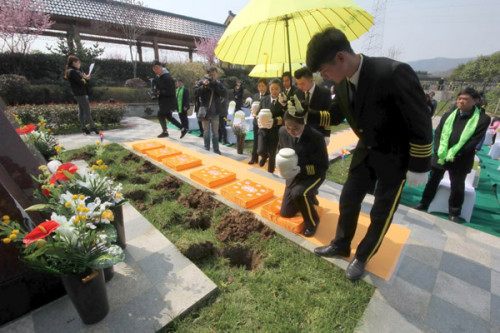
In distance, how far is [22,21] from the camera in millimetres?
13906

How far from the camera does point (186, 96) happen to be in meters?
7.63

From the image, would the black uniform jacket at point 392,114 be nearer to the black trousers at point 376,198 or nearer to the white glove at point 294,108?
the black trousers at point 376,198

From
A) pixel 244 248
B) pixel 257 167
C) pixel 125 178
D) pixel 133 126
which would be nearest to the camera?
pixel 244 248

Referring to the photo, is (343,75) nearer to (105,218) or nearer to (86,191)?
(105,218)

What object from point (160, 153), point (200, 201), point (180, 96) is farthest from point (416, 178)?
point (180, 96)

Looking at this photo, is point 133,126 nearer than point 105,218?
No

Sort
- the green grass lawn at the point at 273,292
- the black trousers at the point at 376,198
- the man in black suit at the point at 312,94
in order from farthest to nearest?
1. the man in black suit at the point at 312,94
2. the black trousers at the point at 376,198
3. the green grass lawn at the point at 273,292

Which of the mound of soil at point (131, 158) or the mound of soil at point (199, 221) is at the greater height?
the mound of soil at point (131, 158)

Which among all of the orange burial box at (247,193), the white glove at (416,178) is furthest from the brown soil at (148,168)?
the white glove at (416,178)

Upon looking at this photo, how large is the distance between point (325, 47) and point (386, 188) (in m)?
1.33

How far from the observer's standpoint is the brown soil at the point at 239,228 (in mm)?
2808

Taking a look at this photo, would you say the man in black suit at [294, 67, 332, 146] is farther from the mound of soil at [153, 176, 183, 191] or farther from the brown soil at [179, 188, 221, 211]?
the mound of soil at [153, 176, 183, 191]

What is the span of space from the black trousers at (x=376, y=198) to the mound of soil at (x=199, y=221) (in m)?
1.67

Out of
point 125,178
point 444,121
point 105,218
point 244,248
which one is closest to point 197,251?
point 244,248
